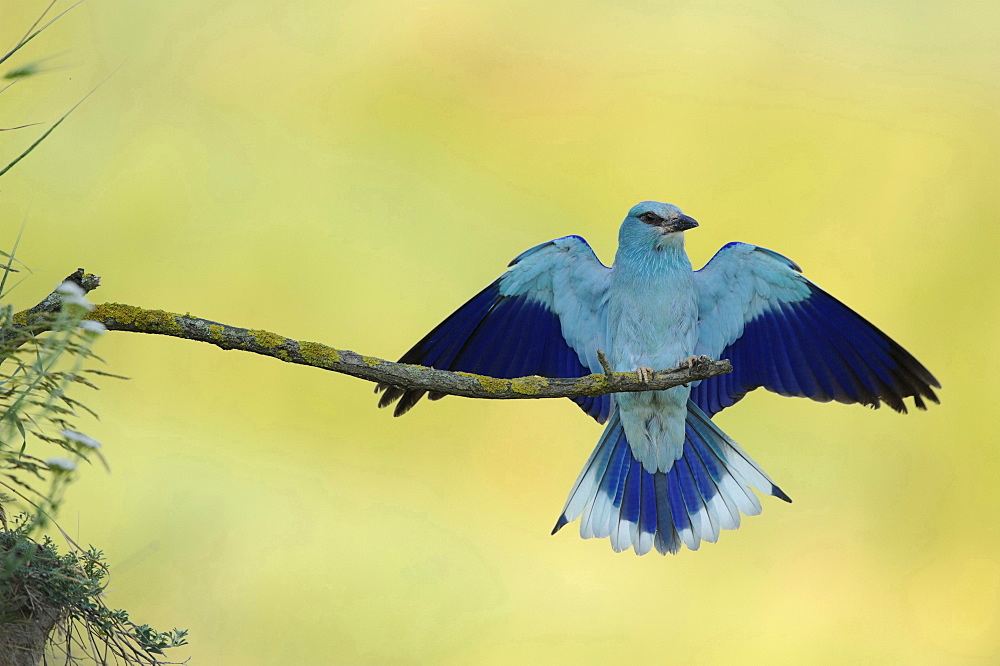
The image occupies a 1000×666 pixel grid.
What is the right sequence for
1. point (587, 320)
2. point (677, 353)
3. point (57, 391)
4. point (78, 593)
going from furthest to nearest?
point (587, 320) < point (677, 353) < point (78, 593) < point (57, 391)

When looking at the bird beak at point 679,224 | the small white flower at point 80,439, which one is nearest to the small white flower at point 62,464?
the small white flower at point 80,439

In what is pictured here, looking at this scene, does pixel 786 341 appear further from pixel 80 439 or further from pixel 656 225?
pixel 80 439

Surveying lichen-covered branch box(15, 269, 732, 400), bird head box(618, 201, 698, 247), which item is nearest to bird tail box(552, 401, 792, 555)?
bird head box(618, 201, 698, 247)

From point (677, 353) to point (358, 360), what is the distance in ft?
4.26

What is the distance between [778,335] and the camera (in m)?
3.02

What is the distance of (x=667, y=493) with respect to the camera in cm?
320

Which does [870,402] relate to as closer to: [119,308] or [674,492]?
[674,492]

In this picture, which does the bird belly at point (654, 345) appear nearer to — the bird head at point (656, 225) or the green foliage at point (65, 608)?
the bird head at point (656, 225)

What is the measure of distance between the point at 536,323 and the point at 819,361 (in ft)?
2.98

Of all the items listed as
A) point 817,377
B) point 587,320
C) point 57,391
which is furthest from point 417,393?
point 57,391

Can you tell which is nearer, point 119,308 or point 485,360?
point 119,308

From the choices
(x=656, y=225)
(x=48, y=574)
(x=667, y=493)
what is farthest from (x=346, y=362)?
(x=667, y=493)

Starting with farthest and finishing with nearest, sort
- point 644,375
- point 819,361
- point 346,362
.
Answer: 1. point 819,361
2. point 644,375
3. point 346,362

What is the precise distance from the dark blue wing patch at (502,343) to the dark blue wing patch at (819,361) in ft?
1.49
